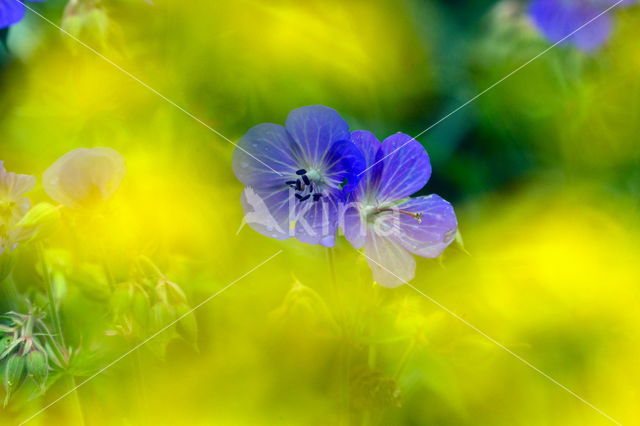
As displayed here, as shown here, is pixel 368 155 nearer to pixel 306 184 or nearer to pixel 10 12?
pixel 306 184

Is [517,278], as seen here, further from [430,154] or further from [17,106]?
[17,106]

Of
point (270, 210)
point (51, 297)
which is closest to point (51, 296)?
point (51, 297)

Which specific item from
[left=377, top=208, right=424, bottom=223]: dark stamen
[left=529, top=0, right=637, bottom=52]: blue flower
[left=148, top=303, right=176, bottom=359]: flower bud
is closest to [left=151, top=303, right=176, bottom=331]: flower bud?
[left=148, top=303, right=176, bottom=359]: flower bud

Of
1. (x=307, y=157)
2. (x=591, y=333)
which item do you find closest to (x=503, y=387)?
(x=591, y=333)

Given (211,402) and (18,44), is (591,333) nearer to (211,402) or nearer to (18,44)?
(211,402)

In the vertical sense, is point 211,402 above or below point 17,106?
below

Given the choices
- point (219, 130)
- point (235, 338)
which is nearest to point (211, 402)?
point (235, 338)

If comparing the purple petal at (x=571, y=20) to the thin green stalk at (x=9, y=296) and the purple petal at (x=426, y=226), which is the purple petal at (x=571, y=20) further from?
the thin green stalk at (x=9, y=296)

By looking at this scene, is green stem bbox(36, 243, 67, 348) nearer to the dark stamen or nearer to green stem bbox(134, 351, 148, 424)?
green stem bbox(134, 351, 148, 424)
